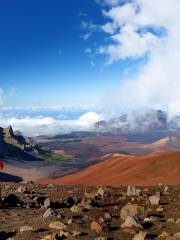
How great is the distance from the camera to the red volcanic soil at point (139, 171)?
5158cm

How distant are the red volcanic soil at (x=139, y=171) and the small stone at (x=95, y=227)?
1225 inches

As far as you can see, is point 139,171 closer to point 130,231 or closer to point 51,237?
point 130,231

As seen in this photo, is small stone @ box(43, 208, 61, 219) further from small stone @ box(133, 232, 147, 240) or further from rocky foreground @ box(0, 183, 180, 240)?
small stone @ box(133, 232, 147, 240)

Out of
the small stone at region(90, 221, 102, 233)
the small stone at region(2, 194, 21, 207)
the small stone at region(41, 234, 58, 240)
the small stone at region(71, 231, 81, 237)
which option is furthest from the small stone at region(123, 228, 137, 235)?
the small stone at region(2, 194, 21, 207)

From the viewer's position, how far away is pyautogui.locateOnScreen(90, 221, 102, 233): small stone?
55.1 feet

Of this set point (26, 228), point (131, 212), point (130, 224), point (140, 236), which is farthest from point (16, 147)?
point (140, 236)

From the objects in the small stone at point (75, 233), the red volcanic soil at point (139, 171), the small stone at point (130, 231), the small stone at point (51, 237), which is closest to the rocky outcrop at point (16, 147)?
the red volcanic soil at point (139, 171)

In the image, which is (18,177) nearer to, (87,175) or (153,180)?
(87,175)

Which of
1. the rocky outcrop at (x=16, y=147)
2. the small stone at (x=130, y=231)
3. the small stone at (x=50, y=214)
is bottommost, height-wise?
the small stone at (x=130, y=231)

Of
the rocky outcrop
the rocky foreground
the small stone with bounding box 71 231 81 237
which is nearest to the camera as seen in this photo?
the small stone with bounding box 71 231 81 237

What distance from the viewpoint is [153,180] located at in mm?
50344

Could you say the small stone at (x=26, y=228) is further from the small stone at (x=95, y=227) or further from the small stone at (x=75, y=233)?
the small stone at (x=95, y=227)

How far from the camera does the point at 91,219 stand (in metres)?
18.8

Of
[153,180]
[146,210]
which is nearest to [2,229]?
[146,210]
